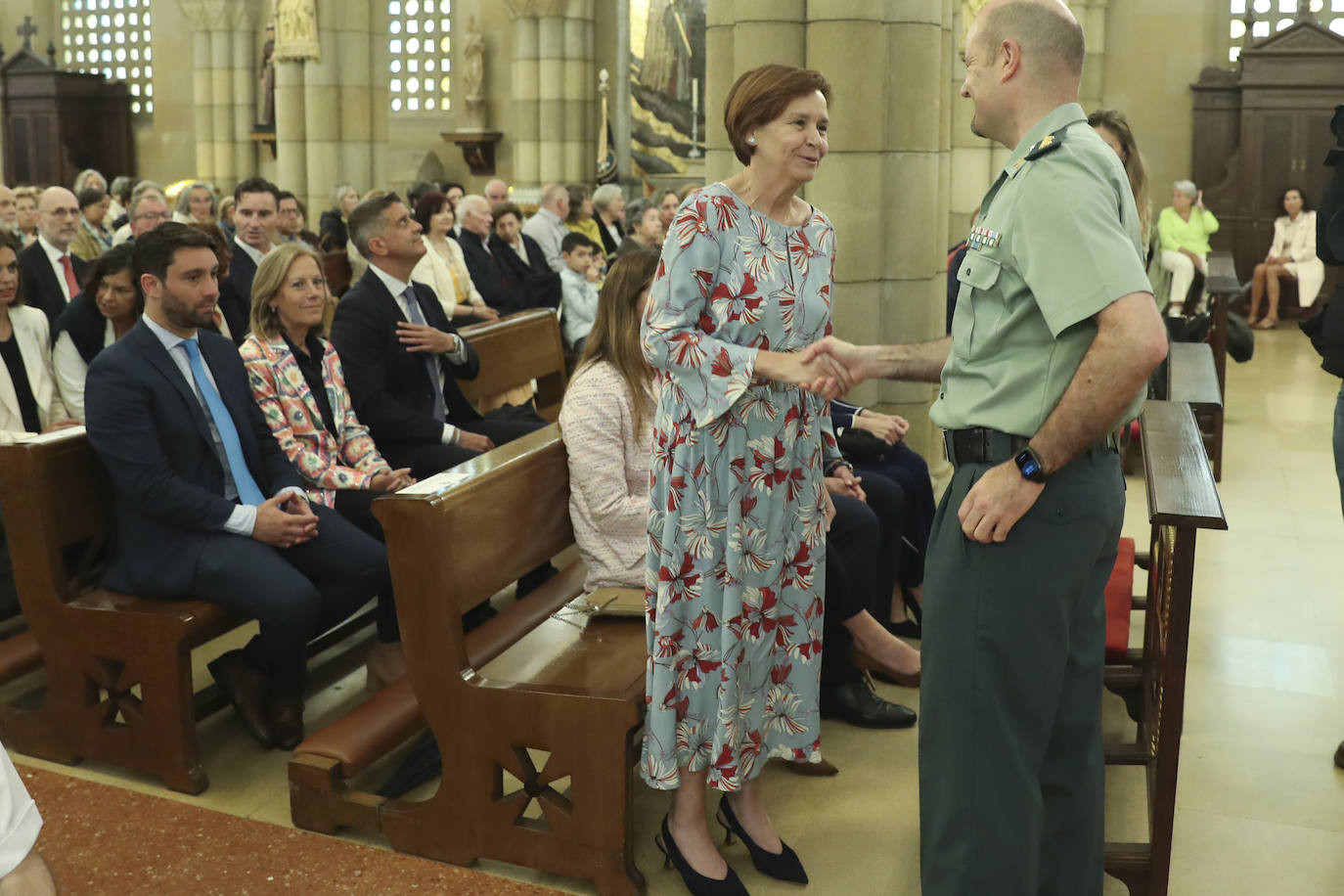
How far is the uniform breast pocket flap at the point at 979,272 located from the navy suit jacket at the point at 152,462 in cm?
234

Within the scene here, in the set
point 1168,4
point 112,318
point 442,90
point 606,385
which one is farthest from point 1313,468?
point 442,90

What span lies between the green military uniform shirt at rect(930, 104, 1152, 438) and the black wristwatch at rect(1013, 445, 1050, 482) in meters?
0.05

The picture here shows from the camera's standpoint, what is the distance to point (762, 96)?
Result: 288cm

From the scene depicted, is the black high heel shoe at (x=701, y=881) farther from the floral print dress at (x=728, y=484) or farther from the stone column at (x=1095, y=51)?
the stone column at (x=1095, y=51)

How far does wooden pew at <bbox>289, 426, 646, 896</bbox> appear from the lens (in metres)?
3.04

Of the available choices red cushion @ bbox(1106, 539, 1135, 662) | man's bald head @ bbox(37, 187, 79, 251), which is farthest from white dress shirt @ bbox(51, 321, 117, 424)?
red cushion @ bbox(1106, 539, 1135, 662)

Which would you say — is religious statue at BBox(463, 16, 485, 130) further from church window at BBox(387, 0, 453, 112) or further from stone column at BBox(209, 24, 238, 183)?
stone column at BBox(209, 24, 238, 183)

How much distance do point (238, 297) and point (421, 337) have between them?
1.90 metres

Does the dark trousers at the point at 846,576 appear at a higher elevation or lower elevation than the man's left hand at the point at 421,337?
lower

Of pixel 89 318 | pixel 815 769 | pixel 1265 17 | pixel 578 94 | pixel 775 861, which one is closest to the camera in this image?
pixel 775 861

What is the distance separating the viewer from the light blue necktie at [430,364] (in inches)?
199

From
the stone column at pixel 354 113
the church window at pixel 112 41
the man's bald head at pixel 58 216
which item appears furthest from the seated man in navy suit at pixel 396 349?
the church window at pixel 112 41

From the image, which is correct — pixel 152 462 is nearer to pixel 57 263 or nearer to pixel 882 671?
pixel 882 671

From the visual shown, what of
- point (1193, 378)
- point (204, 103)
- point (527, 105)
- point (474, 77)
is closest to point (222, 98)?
point (204, 103)
